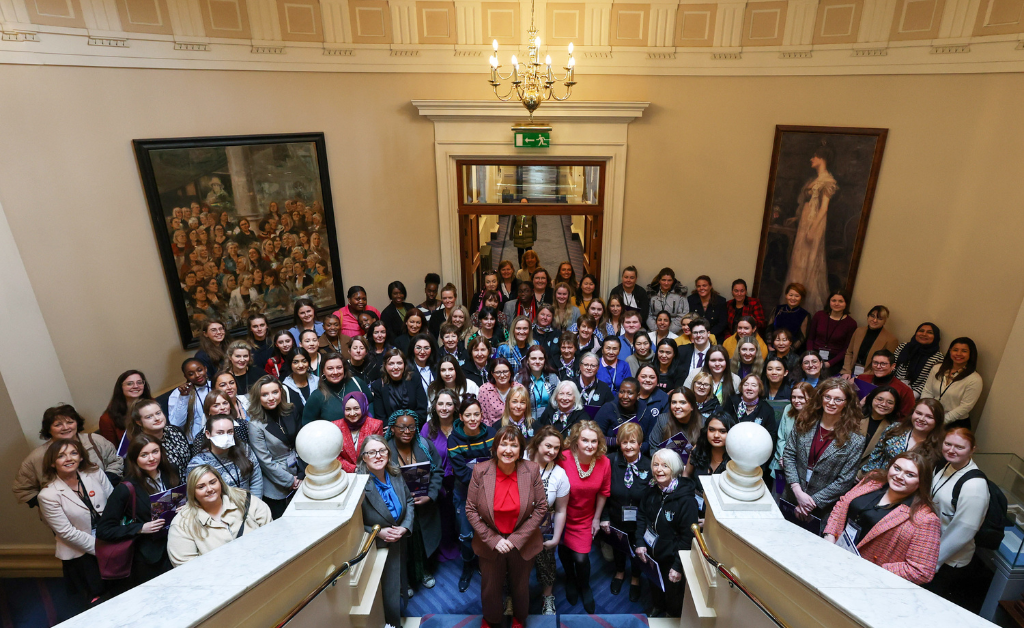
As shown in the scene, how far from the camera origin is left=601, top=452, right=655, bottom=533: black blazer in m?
4.14

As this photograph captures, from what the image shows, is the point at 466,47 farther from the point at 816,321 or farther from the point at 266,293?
the point at 816,321

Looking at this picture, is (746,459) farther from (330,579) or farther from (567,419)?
(567,419)

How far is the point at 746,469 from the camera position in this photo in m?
2.74

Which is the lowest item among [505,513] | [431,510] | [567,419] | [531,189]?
[431,510]

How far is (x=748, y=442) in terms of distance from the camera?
104 inches

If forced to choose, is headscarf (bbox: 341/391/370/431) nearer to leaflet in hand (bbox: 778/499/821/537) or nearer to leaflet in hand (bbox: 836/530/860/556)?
leaflet in hand (bbox: 778/499/821/537)

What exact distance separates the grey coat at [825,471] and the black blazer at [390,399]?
306cm

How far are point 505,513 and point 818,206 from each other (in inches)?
231

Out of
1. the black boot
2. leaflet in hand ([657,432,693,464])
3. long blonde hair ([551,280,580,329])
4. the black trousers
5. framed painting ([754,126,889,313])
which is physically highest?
framed painting ([754,126,889,313])

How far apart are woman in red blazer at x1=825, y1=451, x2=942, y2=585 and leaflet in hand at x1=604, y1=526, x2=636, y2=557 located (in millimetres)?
1475

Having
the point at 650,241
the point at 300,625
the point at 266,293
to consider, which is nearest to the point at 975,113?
the point at 650,241

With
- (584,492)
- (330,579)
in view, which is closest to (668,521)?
(584,492)

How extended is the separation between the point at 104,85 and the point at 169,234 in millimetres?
1616

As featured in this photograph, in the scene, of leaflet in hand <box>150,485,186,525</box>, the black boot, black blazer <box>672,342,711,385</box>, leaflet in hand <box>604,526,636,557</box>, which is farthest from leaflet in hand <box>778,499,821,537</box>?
leaflet in hand <box>150,485,186,525</box>
